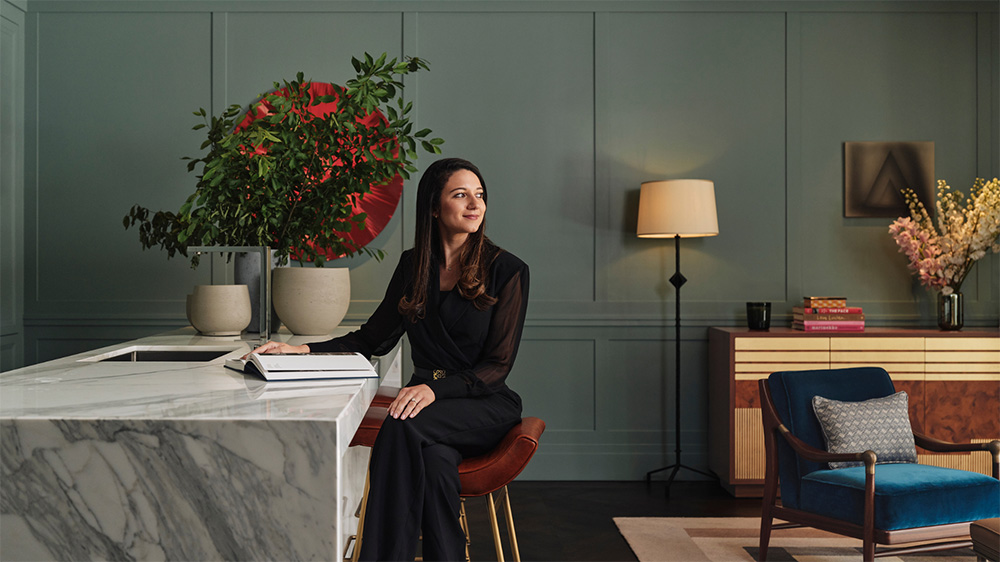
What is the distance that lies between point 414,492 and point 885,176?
3682 mm

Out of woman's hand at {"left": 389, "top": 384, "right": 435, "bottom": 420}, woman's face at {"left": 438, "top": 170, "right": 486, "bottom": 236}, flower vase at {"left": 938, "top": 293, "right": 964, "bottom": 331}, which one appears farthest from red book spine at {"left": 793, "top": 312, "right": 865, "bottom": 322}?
woman's hand at {"left": 389, "top": 384, "right": 435, "bottom": 420}

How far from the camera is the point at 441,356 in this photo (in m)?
2.25

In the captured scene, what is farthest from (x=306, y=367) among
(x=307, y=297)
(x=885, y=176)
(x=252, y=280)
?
(x=885, y=176)

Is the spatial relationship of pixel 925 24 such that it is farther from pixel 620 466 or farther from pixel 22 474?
pixel 22 474

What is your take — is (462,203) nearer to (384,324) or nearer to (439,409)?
(384,324)

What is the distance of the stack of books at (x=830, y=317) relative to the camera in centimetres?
391

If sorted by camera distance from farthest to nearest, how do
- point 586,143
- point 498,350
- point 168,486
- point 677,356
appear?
point 586,143 → point 677,356 → point 498,350 → point 168,486

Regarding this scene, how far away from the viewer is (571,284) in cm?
421

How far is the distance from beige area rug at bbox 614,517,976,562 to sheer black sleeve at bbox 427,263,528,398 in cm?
131

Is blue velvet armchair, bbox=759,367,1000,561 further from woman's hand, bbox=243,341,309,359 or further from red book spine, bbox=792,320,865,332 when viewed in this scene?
woman's hand, bbox=243,341,309,359

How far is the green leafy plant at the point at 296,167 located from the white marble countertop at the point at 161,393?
97 centimetres

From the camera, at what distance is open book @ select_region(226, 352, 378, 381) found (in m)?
1.73

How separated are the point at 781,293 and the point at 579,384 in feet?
4.29

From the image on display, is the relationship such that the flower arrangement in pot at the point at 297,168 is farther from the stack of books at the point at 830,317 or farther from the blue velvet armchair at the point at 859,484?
the stack of books at the point at 830,317
